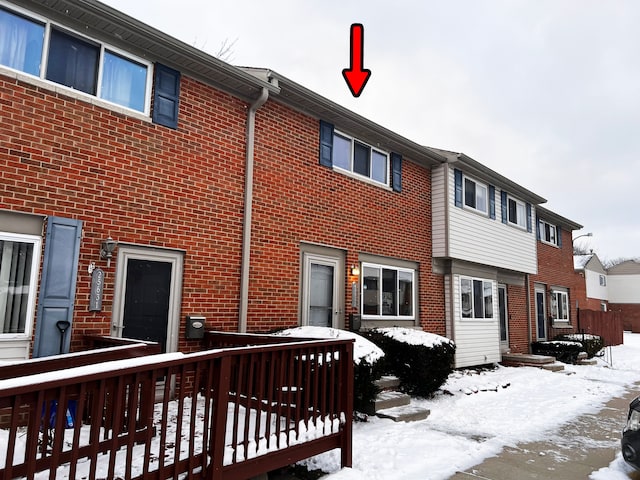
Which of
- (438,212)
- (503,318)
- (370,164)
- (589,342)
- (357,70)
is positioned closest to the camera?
(357,70)

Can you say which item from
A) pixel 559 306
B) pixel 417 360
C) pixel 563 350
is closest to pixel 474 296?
pixel 563 350

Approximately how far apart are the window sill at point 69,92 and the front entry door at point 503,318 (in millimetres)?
12539

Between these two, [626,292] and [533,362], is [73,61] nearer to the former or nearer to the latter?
[533,362]

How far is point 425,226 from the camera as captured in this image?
11320 mm

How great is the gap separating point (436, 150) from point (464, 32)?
2981 mm

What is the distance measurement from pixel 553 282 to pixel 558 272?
0.88 m

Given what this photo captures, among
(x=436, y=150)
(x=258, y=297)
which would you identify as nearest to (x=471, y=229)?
(x=436, y=150)

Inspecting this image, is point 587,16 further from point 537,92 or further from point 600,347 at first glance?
point 600,347

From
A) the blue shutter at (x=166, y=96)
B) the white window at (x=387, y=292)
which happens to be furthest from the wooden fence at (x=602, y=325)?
the blue shutter at (x=166, y=96)

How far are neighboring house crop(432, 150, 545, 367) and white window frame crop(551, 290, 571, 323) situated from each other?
115 inches

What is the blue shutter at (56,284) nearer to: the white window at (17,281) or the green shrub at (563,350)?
the white window at (17,281)

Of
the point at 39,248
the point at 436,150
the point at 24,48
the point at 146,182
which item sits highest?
the point at 436,150

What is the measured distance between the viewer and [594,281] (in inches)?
1304

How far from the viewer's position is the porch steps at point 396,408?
6.38 meters
